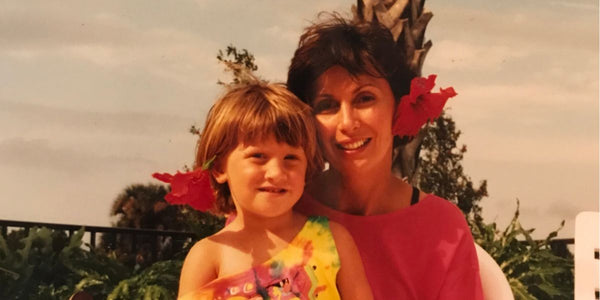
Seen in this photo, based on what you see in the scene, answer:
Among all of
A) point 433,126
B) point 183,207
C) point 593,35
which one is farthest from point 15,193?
point 593,35

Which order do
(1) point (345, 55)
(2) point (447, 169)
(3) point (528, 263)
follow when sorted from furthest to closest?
(3) point (528, 263)
(2) point (447, 169)
(1) point (345, 55)

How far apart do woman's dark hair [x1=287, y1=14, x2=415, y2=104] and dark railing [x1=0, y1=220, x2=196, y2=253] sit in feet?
1.57

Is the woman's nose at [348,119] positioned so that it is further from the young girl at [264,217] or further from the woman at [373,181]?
Result: the young girl at [264,217]

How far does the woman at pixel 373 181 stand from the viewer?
5.23 ft

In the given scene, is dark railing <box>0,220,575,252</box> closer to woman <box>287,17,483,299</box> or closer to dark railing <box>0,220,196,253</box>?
dark railing <box>0,220,196,253</box>

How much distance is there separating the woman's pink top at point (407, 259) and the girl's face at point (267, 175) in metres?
0.23

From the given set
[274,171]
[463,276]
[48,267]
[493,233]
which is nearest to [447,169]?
[493,233]

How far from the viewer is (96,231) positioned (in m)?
1.82

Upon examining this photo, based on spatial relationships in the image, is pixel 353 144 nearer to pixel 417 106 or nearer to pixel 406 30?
pixel 417 106

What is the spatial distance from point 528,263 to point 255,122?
1.06 meters

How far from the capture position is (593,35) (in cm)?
201

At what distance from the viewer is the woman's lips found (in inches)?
63.4

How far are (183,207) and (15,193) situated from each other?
386mm

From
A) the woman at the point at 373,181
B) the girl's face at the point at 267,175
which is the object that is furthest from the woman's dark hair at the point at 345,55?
the girl's face at the point at 267,175
